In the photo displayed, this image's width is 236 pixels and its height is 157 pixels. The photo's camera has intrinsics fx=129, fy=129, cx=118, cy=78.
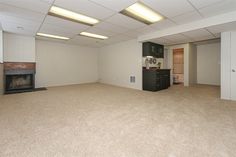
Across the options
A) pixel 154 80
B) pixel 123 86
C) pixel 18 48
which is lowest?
pixel 123 86

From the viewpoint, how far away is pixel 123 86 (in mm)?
6812

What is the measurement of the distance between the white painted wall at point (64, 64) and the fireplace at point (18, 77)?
597mm

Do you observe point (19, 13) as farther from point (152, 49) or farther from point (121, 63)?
point (152, 49)

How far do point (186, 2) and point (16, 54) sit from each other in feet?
21.0

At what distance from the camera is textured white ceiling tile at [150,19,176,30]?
379 cm

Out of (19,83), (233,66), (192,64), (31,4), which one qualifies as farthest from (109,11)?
(192,64)

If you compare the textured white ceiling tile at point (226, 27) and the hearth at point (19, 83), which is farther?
the hearth at point (19, 83)

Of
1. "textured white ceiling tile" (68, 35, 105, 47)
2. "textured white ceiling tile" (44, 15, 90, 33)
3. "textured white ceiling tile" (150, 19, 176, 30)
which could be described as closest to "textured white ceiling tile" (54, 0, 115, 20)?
"textured white ceiling tile" (44, 15, 90, 33)

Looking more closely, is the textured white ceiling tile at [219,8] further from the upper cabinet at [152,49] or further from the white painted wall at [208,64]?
the white painted wall at [208,64]

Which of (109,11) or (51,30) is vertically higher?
(51,30)

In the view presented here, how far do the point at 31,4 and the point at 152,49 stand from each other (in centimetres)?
455

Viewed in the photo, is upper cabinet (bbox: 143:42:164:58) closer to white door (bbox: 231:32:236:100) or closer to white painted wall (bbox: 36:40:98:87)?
white door (bbox: 231:32:236:100)

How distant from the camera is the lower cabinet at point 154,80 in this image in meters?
5.43

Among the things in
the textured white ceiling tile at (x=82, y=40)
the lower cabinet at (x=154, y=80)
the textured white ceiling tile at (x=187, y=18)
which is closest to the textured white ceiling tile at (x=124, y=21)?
the textured white ceiling tile at (x=187, y=18)
